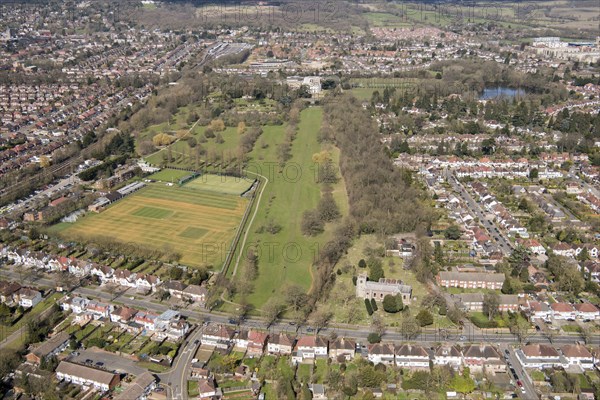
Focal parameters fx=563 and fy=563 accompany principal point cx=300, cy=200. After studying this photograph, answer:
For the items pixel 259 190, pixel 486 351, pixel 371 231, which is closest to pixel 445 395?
pixel 486 351

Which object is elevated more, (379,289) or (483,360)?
(379,289)

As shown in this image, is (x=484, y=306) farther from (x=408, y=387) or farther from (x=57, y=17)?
(x=57, y=17)

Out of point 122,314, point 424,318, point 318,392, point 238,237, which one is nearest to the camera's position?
point 318,392

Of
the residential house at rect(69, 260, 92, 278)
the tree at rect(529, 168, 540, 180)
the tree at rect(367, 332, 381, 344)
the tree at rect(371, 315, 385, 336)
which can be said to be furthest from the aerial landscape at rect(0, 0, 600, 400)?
the tree at rect(529, 168, 540, 180)

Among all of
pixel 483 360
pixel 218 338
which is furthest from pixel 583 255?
pixel 218 338

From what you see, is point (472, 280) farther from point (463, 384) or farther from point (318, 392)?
point (318, 392)

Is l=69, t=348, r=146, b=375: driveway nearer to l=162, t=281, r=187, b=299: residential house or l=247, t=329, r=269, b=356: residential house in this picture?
l=247, t=329, r=269, b=356: residential house
